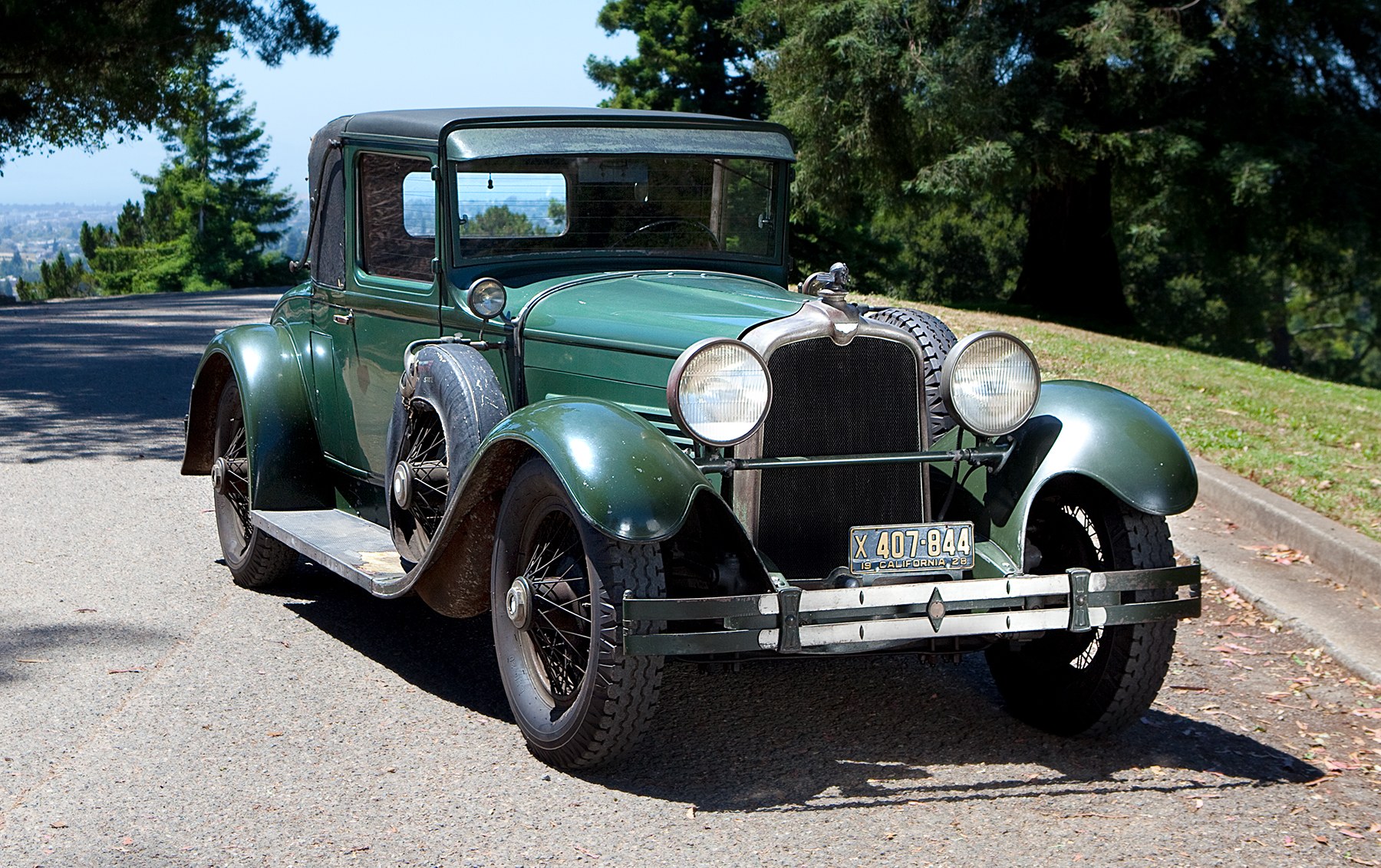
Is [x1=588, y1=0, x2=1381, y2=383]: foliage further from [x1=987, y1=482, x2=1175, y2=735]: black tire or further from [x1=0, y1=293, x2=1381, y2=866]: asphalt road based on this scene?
[x1=987, y1=482, x2=1175, y2=735]: black tire

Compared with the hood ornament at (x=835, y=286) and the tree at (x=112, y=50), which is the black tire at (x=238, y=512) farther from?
the tree at (x=112, y=50)

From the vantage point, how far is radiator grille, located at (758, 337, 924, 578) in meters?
4.09

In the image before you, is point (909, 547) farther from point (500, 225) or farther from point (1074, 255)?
point (1074, 255)

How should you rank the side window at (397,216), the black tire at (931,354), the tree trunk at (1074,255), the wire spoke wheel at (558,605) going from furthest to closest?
the tree trunk at (1074,255) < the side window at (397,216) < the black tire at (931,354) < the wire spoke wheel at (558,605)

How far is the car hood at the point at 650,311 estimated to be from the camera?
423 centimetres

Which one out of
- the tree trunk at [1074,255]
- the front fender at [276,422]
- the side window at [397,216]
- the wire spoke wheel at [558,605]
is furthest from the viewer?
the tree trunk at [1074,255]

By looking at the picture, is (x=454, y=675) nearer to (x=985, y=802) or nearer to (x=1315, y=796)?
(x=985, y=802)

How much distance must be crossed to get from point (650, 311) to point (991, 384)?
3.56ft

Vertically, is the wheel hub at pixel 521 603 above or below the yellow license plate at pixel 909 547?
below

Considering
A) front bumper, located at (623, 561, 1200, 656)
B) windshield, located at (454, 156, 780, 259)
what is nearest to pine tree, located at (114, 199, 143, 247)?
windshield, located at (454, 156, 780, 259)

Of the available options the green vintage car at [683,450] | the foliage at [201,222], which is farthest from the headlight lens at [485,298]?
the foliage at [201,222]

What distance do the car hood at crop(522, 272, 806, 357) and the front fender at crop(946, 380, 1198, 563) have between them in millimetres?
844

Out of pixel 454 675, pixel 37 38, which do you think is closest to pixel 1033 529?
pixel 454 675

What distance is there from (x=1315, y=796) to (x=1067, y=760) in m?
0.67
